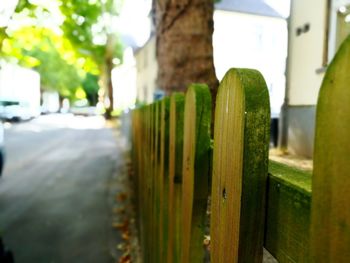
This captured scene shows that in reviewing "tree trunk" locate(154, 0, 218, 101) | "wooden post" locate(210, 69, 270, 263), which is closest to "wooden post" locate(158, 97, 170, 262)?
"wooden post" locate(210, 69, 270, 263)

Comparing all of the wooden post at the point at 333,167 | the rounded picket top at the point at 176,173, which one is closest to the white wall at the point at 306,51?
the rounded picket top at the point at 176,173

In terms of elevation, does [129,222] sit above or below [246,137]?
below

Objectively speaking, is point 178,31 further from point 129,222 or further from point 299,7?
point 299,7

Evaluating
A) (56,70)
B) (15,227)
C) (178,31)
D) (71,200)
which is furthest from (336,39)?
(56,70)

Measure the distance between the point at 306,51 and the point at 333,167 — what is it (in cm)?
742

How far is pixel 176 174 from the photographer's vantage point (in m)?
1.32

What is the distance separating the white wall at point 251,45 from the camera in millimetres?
17594

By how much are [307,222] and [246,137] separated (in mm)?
208

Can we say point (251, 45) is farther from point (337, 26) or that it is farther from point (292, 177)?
point (292, 177)

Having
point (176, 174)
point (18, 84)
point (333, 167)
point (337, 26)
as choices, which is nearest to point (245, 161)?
point (333, 167)

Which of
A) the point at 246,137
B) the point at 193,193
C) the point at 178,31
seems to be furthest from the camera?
the point at 178,31

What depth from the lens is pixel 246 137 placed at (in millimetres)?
690

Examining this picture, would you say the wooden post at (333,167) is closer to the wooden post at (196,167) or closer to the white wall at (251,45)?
the wooden post at (196,167)

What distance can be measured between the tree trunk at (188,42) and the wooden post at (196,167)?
2233 millimetres
